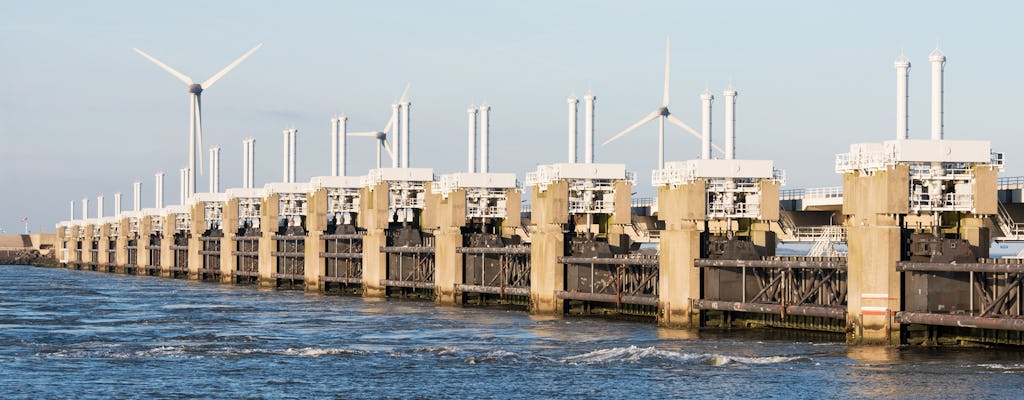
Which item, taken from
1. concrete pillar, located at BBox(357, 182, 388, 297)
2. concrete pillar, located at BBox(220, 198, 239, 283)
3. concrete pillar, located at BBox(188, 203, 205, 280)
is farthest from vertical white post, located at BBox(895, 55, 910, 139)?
concrete pillar, located at BBox(188, 203, 205, 280)

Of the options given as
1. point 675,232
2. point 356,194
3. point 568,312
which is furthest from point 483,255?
point 356,194

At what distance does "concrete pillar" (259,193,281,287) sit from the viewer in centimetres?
14875

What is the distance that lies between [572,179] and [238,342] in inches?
1118

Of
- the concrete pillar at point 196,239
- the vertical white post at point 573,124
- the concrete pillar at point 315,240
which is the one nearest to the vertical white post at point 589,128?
the vertical white post at point 573,124

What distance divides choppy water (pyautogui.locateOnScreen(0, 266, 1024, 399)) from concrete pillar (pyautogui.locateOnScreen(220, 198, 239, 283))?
72.5 m

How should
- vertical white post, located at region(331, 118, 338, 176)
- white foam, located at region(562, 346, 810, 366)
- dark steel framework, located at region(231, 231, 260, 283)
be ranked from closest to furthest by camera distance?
white foam, located at region(562, 346, 810, 366)
vertical white post, located at region(331, 118, 338, 176)
dark steel framework, located at region(231, 231, 260, 283)

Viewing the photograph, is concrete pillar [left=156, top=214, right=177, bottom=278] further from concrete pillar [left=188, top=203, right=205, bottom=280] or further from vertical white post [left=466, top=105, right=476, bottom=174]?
vertical white post [left=466, top=105, right=476, bottom=174]

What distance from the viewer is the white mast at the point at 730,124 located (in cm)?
8169

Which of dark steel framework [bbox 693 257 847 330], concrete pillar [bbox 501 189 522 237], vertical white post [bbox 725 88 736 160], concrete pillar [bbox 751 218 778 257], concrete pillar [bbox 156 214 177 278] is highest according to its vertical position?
vertical white post [bbox 725 88 736 160]

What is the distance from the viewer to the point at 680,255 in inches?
3063

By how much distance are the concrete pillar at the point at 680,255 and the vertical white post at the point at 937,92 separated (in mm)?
14824

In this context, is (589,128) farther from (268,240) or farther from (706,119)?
(268,240)

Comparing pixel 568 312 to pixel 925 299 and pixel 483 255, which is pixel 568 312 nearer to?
pixel 483 255

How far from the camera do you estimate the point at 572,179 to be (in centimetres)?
9425
